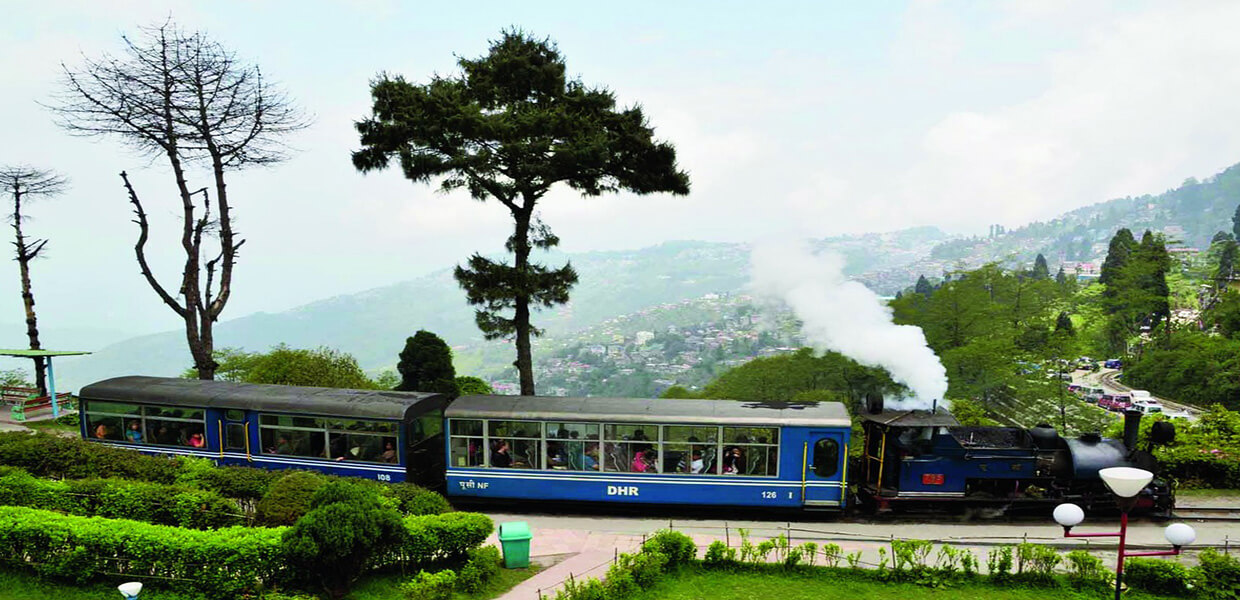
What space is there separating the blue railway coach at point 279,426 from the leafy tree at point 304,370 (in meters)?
7.62

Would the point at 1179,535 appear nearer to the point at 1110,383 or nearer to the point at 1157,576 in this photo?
the point at 1157,576

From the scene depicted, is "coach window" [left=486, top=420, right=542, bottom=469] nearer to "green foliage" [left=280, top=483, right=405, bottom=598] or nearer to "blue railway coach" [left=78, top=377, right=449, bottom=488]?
"blue railway coach" [left=78, top=377, right=449, bottom=488]

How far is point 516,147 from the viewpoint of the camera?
17.7 metres

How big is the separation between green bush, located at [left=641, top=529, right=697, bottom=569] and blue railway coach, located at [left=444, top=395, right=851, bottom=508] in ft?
8.62

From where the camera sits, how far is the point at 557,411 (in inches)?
567

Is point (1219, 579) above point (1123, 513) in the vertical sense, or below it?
below

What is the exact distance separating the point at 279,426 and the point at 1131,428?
17382 mm

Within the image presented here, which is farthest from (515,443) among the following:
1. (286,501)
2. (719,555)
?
(719,555)

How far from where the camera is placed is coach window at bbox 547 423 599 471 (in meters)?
14.3

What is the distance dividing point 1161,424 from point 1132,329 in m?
41.0

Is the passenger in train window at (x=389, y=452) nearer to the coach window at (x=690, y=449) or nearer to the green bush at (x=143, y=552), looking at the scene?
the green bush at (x=143, y=552)

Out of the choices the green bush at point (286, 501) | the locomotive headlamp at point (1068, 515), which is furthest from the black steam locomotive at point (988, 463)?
the green bush at point (286, 501)

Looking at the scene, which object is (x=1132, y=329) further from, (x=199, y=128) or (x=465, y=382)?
(x=199, y=128)

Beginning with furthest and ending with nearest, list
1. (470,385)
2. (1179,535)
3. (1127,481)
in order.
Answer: (470,385) → (1179,535) → (1127,481)
